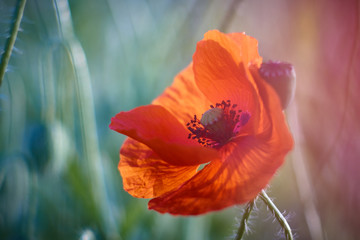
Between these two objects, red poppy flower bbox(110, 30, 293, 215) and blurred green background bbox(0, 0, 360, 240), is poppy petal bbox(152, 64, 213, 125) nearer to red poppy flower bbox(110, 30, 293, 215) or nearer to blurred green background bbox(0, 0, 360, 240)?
red poppy flower bbox(110, 30, 293, 215)

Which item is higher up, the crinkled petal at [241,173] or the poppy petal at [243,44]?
the poppy petal at [243,44]

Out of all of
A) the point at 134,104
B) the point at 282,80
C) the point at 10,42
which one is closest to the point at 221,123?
the point at 282,80

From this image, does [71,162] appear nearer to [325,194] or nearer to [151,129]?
[151,129]

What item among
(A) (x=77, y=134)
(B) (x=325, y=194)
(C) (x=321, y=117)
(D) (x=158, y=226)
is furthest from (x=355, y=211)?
(A) (x=77, y=134)

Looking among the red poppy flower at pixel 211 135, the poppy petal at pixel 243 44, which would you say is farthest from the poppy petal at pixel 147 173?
the poppy petal at pixel 243 44

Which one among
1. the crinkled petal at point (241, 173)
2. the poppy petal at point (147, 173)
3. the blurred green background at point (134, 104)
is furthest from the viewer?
the blurred green background at point (134, 104)

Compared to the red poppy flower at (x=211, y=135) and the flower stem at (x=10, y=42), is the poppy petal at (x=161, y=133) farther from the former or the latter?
the flower stem at (x=10, y=42)

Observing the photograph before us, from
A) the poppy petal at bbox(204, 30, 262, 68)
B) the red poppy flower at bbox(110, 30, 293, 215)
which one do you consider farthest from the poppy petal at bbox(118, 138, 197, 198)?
the poppy petal at bbox(204, 30, 262, 68)
